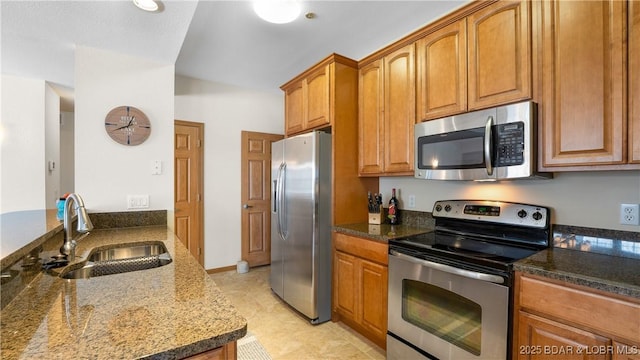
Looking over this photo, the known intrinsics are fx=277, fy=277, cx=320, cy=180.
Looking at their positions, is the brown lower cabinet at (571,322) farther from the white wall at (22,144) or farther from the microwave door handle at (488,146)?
the white wall at (22,144)

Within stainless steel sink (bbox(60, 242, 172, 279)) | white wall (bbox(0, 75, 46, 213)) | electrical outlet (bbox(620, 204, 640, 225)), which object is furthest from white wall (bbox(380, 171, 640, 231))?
white wall (bbox(0, 75, 46, 213))

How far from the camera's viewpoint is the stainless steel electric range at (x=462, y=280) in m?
1.38

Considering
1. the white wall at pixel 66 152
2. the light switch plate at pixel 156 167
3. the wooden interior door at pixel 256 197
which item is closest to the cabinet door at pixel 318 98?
the light switch plate at pixel 156 167

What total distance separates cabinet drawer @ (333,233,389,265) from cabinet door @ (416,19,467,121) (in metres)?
1.01

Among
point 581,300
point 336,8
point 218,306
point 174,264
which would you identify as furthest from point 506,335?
point 336,8

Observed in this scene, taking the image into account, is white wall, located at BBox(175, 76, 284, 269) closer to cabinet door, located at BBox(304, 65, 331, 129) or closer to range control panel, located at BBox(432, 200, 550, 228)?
cabinet door, located at BBox(304, 65, 331, 129)

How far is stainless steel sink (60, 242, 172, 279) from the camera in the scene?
52.6 inches

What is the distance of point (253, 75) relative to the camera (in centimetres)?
347

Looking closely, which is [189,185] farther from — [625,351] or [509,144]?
[625,351]

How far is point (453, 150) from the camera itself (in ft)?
6.08

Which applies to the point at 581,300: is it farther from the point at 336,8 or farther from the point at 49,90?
the point at 49,90

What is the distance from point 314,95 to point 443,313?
204cm

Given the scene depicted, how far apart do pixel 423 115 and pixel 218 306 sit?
184cm

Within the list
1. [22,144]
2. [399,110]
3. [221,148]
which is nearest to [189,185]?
[221,148]
